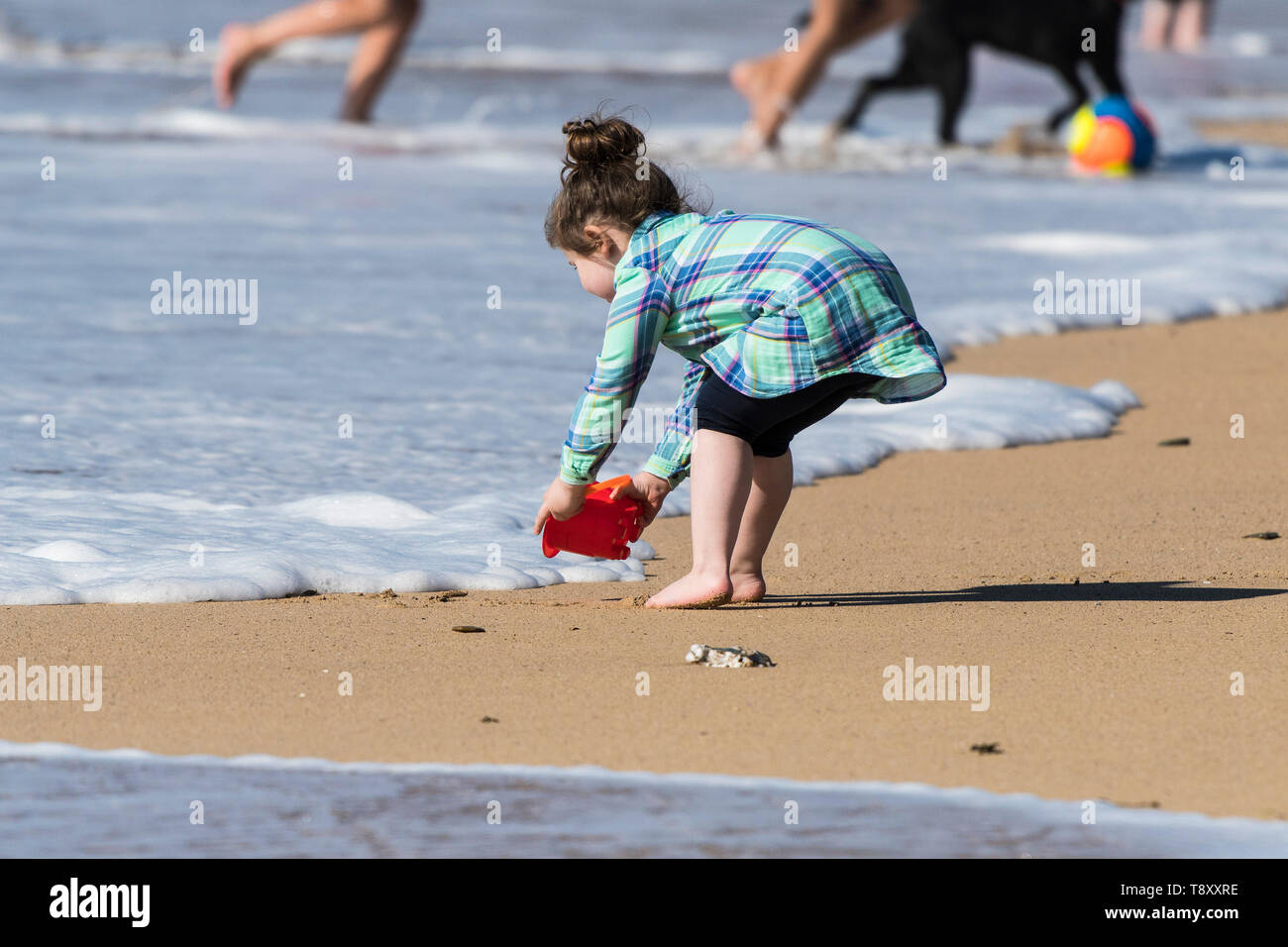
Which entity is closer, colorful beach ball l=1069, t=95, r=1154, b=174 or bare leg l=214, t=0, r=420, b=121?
colorful beach ball l=1069, t=95, r=1154, b=174

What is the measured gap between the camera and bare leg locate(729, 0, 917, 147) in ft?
42.4

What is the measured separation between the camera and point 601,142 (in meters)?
3.62

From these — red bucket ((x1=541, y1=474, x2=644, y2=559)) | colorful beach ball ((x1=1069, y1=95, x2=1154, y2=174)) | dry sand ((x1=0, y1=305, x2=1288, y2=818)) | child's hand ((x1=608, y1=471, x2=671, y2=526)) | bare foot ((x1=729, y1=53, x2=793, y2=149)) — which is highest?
bare foot ((x1=729, y1=53, x2=793, y2=149))

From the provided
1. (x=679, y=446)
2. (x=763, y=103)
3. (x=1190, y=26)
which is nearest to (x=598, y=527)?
(x=679, y=446)

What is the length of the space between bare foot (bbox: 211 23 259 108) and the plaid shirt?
36.0 ft

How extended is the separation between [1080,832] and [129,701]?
1.55 meters

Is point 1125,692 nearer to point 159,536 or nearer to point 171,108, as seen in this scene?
point 159,536

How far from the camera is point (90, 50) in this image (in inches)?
847

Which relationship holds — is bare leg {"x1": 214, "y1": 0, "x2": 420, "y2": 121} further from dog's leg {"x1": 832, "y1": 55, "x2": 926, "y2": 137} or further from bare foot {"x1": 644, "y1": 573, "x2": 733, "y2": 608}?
bare foot {"x1": 644, "y1": 573, "x2": 733, "y2": 608}

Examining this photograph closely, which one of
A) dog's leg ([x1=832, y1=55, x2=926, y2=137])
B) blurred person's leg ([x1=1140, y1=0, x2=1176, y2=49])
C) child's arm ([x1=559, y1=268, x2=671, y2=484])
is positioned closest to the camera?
child's arm ([x1=559, y1=268, x2=671, y2=484])

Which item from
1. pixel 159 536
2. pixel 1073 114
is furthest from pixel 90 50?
pixel 159 536

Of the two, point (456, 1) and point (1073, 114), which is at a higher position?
point (456, 1)

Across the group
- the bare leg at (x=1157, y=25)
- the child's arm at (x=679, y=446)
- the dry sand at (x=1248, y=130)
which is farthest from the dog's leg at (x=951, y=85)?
the bare leg at (x=1157, y=25)

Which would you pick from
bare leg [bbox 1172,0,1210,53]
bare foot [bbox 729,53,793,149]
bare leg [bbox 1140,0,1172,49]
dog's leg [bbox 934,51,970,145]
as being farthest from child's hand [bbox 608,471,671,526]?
bare leg [bbox 1140,0,1172,49]
